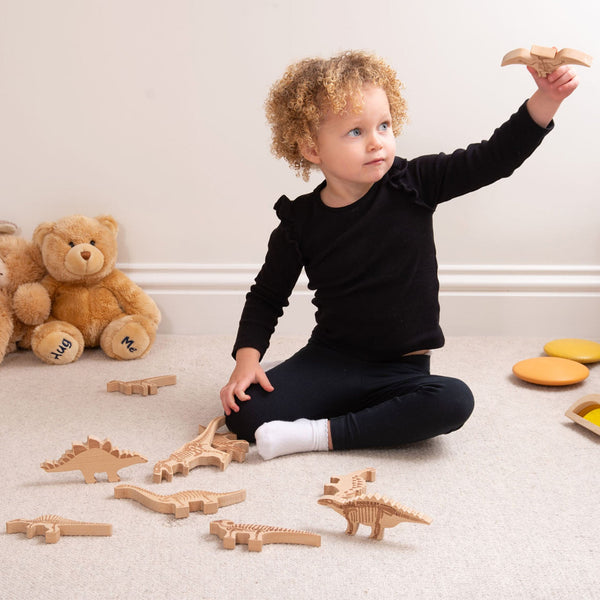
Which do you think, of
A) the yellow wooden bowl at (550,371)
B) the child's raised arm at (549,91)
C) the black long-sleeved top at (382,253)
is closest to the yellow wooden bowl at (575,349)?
the yellow wooden bowl at (550,371)

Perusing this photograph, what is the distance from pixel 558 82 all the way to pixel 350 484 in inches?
21.1

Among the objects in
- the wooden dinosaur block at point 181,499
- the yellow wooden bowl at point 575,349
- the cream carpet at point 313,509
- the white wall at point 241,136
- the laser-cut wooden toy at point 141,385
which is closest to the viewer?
the cream carpet at point 313,509

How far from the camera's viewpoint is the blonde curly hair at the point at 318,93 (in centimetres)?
101

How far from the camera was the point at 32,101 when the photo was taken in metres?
1.56

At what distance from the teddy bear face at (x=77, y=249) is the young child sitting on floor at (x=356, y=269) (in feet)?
1.39

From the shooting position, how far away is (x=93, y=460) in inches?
37.2

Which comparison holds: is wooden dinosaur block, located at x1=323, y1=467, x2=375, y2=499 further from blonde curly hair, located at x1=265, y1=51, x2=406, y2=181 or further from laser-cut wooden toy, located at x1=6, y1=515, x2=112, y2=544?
blonde curly hair, located at x1=265, y1=51, x2=406, y2=181

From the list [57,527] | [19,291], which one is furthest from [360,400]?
[19,291]

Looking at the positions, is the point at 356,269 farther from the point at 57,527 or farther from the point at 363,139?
the point at 57,527

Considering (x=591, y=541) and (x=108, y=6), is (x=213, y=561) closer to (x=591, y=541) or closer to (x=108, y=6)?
(x=591, y=541)

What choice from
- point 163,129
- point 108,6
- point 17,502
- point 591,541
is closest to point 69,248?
point 163,129

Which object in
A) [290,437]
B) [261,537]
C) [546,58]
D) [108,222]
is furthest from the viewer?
[108,222]

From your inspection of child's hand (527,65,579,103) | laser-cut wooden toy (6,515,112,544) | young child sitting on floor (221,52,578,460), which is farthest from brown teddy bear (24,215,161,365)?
child's hand (527,65,579,103)

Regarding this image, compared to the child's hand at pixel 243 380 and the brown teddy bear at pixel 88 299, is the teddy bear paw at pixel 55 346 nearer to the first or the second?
the brown teddy bear at pixel 88 299
